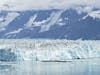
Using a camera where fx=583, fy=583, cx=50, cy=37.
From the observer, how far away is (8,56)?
7738 centimetres

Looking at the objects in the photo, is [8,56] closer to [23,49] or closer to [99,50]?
[23,49]

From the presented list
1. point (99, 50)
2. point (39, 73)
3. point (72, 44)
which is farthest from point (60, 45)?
point (39, 73)

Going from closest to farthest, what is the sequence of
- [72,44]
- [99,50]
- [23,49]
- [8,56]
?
[8,56] → [23,49] → [72,44] → [99,50]

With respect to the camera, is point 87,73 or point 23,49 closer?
point 87,73

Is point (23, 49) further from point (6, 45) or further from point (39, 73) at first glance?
point (39, 73)

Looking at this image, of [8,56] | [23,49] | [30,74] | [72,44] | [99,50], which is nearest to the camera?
[30,74]

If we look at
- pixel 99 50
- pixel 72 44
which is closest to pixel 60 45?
pixel 72 44

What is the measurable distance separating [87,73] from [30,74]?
6.07m

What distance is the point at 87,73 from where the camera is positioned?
5853 centimetres

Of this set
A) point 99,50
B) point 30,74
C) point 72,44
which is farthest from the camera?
point 99,50

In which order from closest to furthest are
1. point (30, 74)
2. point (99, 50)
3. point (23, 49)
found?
point (30, 74)
point (23, 49)
point (99, 50)

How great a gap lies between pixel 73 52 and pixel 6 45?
12028 mm

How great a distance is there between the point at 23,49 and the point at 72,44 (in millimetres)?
9055

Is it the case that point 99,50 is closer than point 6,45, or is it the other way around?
point 6,45
